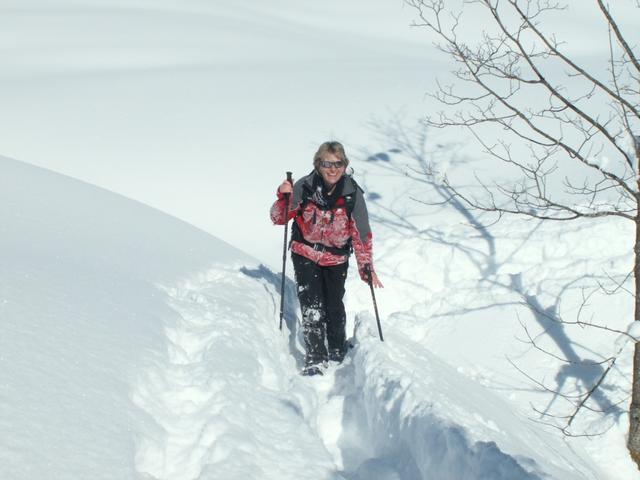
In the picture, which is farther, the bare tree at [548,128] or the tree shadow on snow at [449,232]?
the tree shadow on snow at [449,232]

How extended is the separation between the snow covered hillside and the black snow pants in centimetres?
26

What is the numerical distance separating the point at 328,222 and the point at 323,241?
7.1 inches

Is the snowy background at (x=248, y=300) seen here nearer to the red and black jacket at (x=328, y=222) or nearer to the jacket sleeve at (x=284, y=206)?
the red and black jacket at (x=328, y=222)

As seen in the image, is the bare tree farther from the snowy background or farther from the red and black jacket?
the red and black jacket

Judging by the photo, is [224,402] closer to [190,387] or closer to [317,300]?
[190,387]

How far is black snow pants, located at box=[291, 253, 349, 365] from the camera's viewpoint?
5504 millimetres

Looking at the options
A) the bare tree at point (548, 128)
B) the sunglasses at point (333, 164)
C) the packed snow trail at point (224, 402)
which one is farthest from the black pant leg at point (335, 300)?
the bare tree at point (548, 128)

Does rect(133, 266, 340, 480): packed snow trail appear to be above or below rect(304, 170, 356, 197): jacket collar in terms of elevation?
below

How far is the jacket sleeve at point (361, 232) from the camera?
5316 millimetres

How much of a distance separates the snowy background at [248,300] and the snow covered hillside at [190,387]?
0.02m

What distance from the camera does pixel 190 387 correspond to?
422 cm

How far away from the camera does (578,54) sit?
60.0ft

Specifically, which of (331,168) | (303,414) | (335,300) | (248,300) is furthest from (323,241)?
(303,414)

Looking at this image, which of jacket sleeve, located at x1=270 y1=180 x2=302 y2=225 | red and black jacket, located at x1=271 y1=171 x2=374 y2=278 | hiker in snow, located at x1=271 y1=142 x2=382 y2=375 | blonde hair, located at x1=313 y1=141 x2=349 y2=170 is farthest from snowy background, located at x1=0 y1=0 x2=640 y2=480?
blonde hair, located at x1=313 y1=141 x2=349 y2=170
